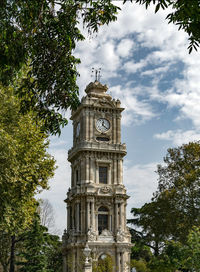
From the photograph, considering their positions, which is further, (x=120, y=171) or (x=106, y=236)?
(x=120, y=171)

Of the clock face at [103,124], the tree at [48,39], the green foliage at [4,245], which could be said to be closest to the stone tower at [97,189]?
the clock face at [103,124]

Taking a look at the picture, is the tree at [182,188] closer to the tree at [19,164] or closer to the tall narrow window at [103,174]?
the tall narrow window at [103,174]

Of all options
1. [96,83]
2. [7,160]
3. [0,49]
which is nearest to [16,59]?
[0,49]

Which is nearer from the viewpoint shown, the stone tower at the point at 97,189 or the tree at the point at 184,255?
the tree at the point at 184,255

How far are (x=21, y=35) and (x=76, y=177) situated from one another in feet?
147

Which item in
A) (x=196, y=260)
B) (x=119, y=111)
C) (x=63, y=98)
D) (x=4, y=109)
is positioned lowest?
(x=196, y=260)

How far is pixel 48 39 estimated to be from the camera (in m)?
11.2

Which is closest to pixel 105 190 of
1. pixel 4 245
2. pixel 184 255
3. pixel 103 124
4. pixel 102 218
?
pixel 102 218

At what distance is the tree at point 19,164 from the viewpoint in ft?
70.7

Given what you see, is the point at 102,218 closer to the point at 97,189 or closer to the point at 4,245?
the point at 97,189

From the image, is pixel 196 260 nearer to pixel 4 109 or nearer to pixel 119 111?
pixel 4 109

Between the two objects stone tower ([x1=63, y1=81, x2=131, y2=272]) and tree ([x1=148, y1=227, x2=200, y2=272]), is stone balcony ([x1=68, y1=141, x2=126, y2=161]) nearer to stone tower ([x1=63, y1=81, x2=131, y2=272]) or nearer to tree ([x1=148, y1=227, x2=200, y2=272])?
stone tower ([x1=63, y1=81, x2=131, y2=272])

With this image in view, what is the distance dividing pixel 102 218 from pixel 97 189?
3261 millimetres

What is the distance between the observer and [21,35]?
10906 mm
